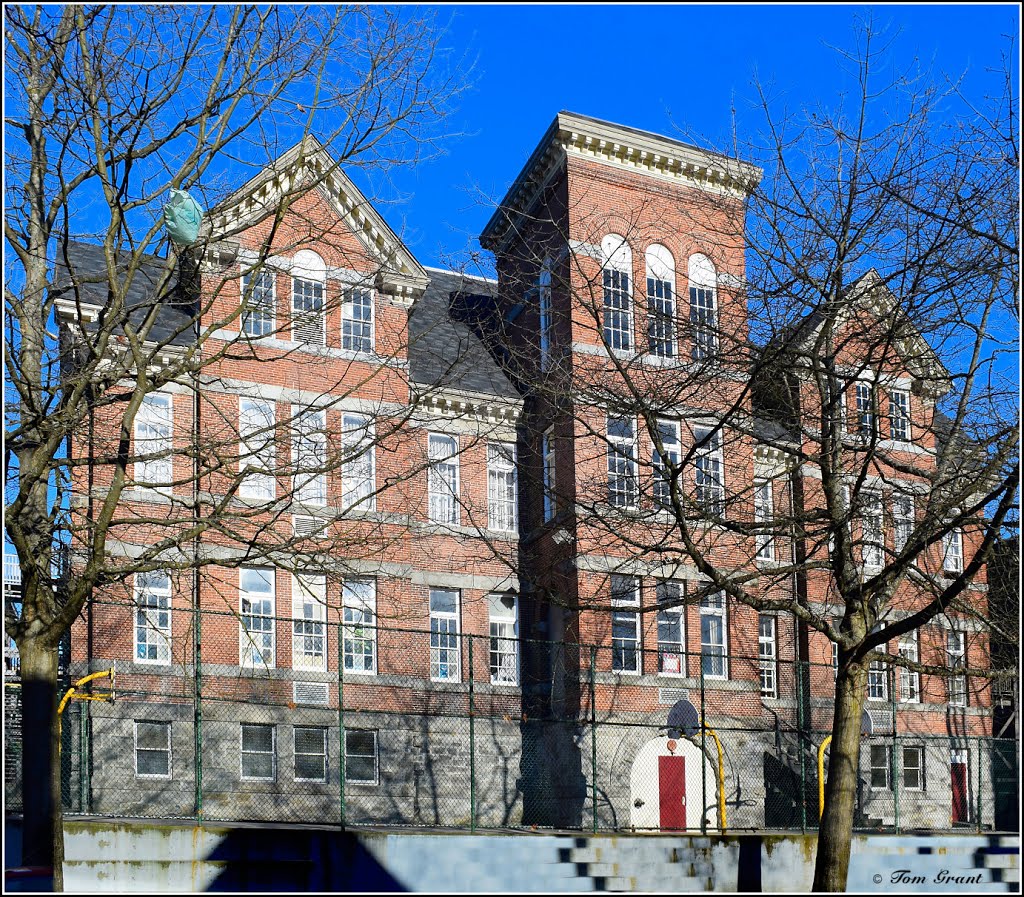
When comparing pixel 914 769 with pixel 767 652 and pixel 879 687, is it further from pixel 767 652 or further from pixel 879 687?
pixel 767 652

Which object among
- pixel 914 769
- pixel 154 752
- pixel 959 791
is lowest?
pixel 959 791

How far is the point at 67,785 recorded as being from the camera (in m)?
19.9

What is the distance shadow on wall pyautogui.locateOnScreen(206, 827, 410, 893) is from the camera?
1672 cm

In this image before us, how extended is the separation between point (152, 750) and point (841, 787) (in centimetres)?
1303

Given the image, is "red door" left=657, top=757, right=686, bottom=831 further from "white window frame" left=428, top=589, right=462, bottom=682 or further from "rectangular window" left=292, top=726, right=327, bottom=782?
"rectangular window" left=292, top=726, right=327, bottom=782

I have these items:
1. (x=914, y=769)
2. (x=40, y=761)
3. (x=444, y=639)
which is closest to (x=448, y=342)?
(x=444, y=639)

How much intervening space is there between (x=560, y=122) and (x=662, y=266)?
4.42 meters

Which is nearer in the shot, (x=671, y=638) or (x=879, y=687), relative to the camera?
(x=671, y=638)

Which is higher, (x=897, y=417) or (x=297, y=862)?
(x=897, y=417)

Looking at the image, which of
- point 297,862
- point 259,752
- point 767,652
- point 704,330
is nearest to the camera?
point 704,330

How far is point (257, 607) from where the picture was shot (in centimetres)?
2694

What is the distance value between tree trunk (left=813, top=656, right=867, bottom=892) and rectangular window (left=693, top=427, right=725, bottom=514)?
2.72 meters

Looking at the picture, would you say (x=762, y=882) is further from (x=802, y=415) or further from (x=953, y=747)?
(x=953, y=747)

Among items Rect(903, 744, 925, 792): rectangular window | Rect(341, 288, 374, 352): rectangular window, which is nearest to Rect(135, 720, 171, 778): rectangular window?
Rect(341, 288, 374, 352): rectangular window
